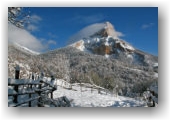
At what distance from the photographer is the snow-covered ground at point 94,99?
404 centimetres

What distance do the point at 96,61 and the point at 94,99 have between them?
1.93 feet

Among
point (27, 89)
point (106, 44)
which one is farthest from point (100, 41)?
point (27, 89)

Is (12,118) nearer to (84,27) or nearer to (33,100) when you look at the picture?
(33,100)

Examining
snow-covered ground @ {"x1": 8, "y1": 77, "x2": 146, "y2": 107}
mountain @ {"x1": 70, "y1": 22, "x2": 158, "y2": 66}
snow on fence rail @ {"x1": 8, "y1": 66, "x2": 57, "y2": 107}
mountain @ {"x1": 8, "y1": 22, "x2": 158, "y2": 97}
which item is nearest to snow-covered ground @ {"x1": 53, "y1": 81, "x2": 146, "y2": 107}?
snow-covered ground @ {"x1": 8, "y1": 77, "x2": 146, "y2": 107}

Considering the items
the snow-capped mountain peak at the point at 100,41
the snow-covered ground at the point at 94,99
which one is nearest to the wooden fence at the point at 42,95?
the snow-covered ground at the point at 94,99

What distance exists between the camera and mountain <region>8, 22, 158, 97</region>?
4.07m

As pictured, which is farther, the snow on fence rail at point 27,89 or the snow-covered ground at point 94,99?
the snow-covered ground at point 94,99

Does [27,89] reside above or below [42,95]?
above

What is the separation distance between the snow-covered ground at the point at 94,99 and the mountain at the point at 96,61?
0.11 m

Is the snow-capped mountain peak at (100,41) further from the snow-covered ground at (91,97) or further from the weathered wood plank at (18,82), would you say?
the weathered wood plank at (18,82)

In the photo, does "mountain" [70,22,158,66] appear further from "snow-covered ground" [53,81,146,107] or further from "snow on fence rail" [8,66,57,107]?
"snow on fence rail" [8,66,57,107]

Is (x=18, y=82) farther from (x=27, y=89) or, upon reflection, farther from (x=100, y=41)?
(x=100, y=41)

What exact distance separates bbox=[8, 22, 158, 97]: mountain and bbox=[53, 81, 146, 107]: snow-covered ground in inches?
4.2

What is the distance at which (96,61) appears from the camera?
416cm
